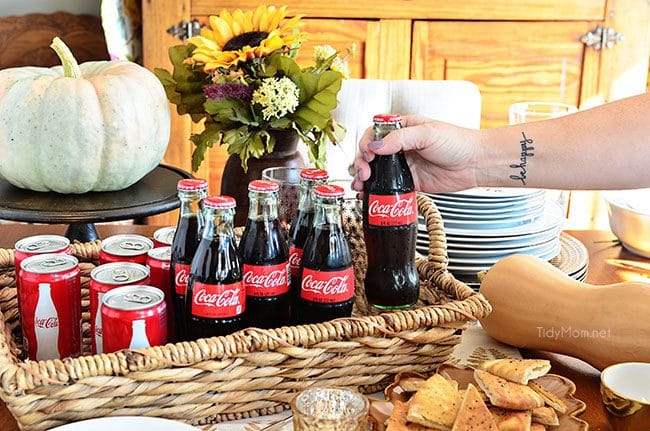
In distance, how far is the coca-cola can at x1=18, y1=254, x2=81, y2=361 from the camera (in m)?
0.98

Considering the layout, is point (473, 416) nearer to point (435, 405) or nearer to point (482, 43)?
point (435, 405)

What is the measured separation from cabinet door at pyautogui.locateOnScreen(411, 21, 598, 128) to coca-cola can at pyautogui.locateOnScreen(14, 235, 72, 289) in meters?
1.93

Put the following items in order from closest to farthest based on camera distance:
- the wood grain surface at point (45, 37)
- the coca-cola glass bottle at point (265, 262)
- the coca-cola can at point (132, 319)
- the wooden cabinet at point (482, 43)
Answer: the coca-cola can at point (132, 319) < the coca-cola glass bottle at point (265, 262) < the wooden cabinet at point (482, 43) < the wood grain surface at point (45, 37)

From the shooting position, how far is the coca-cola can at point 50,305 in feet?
3.21

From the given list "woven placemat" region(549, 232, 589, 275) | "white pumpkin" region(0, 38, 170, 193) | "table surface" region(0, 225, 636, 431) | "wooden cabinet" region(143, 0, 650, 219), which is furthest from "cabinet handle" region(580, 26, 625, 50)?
"white pumpkin" region(0, 38, 170, 193)

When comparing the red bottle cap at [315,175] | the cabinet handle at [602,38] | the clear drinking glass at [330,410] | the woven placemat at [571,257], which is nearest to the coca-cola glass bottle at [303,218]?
the red bottle cap at [315,175]

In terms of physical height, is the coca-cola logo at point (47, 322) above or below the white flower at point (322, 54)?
below

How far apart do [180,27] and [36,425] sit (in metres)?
2.06

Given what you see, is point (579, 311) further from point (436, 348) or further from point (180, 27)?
point (180, 27)

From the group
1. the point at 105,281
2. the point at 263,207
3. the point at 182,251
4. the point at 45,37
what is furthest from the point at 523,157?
the point at 45,37

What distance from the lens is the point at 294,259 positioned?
1.10 meters

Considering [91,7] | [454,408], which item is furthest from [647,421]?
[91,7]

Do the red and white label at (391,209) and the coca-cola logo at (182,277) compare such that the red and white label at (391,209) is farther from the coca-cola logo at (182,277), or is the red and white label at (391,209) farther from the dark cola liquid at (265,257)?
the coca-cola logo at (182,277)

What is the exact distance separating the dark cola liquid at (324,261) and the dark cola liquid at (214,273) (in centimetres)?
10
